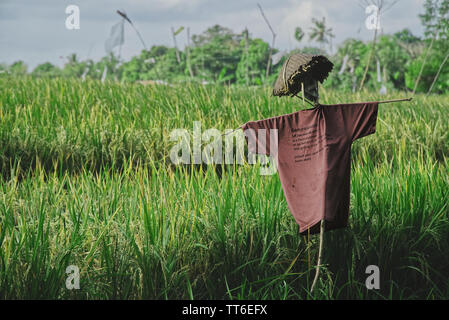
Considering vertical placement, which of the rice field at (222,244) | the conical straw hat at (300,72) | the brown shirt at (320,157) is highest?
the conical straw hat at (300,72)

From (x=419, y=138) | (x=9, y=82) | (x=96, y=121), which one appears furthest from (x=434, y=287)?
(x=9, y=82)

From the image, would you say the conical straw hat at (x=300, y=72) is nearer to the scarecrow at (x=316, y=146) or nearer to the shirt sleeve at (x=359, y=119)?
the scarecrow at (x=316, y=146)


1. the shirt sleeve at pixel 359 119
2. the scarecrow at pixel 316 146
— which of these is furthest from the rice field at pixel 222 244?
the shirt sleeve at pixel 359 119

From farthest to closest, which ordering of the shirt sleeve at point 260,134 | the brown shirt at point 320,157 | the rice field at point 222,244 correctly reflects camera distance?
the rice field at point 222,244, the shirt sleeve at point 260,134, the brown shirt at point 320,157

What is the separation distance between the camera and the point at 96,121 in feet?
12.1

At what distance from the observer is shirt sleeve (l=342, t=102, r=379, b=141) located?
154 cm

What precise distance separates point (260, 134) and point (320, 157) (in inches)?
10.1

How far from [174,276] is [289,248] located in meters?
0.54

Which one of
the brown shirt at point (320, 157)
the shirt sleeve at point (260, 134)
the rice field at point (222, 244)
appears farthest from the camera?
the rice field at point (222, 244)

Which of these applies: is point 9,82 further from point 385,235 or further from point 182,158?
point 385,235

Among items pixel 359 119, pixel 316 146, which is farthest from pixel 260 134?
pixel 359 119

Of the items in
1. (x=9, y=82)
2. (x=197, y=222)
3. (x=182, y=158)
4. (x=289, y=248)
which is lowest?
(x=289, y=248)

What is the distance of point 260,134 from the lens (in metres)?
1.67

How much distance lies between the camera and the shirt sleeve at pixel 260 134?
165 cm
